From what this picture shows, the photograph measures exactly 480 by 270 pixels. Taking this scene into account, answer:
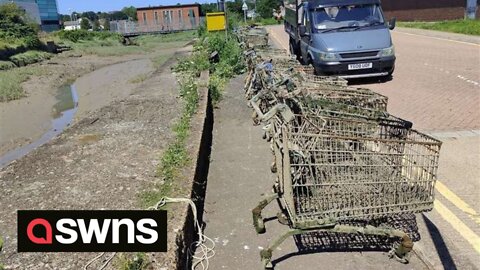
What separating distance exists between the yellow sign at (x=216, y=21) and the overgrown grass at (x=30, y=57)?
17.4 m

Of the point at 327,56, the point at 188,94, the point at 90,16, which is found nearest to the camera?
the point at 188,94

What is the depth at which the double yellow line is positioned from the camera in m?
3.89

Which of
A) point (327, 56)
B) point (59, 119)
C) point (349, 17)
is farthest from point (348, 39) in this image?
point (59, 119)

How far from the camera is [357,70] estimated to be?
34.8 ft

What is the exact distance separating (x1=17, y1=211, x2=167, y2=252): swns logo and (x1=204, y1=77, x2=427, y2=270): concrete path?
0.66 meters

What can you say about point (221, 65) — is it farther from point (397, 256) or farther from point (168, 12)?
point (168, 12)

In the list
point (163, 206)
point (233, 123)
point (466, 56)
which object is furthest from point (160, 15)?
point (163, 206)

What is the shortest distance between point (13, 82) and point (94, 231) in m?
20.5

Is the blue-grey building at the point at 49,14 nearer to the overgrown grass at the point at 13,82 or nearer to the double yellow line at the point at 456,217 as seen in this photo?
the overgrown grass at the point at 13,82

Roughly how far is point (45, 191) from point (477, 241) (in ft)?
14.7

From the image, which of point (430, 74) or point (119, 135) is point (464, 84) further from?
point (119, 135)

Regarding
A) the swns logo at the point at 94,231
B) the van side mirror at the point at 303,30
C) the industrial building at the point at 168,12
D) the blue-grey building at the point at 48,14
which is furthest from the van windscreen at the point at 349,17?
the blue-grey building at the point at 48,14

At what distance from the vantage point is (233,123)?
838 cm

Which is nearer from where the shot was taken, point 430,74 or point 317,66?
point 317,66
